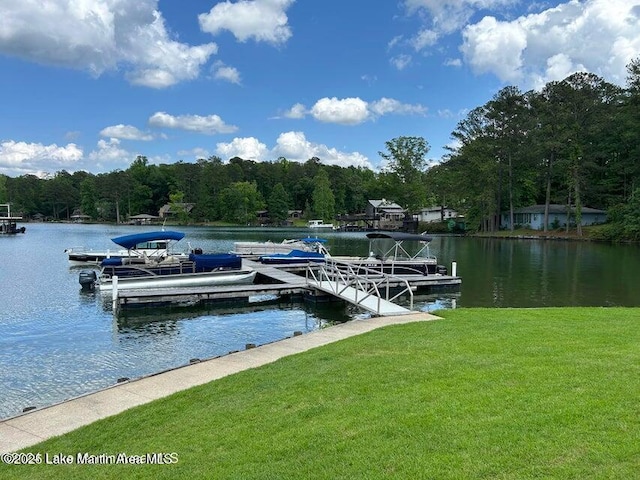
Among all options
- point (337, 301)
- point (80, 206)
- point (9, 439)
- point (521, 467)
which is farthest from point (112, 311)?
point (80, 206)

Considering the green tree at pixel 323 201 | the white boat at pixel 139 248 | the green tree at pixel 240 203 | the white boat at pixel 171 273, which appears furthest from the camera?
the green tree at pixel 323 201

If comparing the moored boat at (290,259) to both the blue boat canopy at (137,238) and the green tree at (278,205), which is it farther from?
the green tree at (278,205)

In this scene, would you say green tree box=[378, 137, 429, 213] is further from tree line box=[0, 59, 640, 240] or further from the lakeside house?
the lakeside house

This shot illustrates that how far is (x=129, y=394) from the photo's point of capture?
860cm

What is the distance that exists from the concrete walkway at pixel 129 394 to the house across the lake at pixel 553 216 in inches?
2720

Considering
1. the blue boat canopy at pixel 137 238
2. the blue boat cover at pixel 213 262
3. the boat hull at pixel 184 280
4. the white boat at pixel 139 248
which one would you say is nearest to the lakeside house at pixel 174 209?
the white boat at pixel 139 248

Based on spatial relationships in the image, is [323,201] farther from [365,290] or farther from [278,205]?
[365,290]

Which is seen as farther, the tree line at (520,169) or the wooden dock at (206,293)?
the tree line at (520,169)

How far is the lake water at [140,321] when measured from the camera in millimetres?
12461

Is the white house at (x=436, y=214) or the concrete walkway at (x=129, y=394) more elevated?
the white house at (x=436, y=214)

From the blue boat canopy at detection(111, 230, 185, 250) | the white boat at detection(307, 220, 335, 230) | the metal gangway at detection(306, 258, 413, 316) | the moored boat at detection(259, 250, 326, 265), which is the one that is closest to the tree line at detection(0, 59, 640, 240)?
the white boat at detection(307, 220, 335, 230)

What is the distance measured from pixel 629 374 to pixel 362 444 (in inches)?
159

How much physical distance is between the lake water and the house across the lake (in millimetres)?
40517

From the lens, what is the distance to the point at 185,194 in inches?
5443
